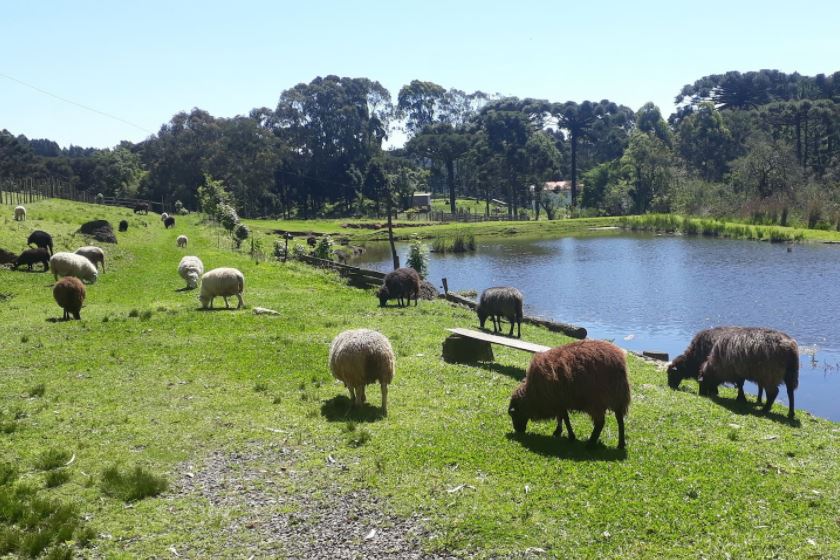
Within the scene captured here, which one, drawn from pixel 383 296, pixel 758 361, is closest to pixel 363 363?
pixel 758 361

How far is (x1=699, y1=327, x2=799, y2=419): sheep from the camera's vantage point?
1372cm

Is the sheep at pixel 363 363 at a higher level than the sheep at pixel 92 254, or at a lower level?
lower

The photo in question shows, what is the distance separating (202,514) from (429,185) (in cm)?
14418

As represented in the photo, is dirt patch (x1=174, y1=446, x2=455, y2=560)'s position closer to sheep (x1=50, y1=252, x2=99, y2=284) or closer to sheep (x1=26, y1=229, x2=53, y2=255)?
sheep (x1=50, y1=252, x2=99, y2=284)

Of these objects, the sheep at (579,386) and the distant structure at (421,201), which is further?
the distant structure at (421,201)

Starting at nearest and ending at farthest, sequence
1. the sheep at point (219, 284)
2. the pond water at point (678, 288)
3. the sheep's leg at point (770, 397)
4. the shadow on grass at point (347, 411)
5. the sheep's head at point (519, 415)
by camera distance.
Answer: the sheep's head at point (519, 415), the shadow on grass at point (347, 411), the sheep's leg at point (770, 397), the sheep at point (219, 284), the pond water at point (678, 288)

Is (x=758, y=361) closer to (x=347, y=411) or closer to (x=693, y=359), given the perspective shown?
(x=693, y=359)

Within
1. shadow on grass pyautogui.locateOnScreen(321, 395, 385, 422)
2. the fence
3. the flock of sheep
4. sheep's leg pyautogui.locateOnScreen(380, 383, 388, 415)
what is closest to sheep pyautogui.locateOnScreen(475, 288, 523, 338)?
the flock of sheep

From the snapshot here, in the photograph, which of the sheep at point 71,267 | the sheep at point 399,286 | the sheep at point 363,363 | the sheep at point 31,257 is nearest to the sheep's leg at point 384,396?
the sheep at point 363,363

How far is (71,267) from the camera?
27703 mm

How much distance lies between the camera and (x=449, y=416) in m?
11.7

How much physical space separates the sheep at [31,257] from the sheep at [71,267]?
374 cm

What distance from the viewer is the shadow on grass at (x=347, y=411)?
11.6m

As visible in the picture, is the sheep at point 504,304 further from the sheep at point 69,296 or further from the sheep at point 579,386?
the sheep at point 69,296
